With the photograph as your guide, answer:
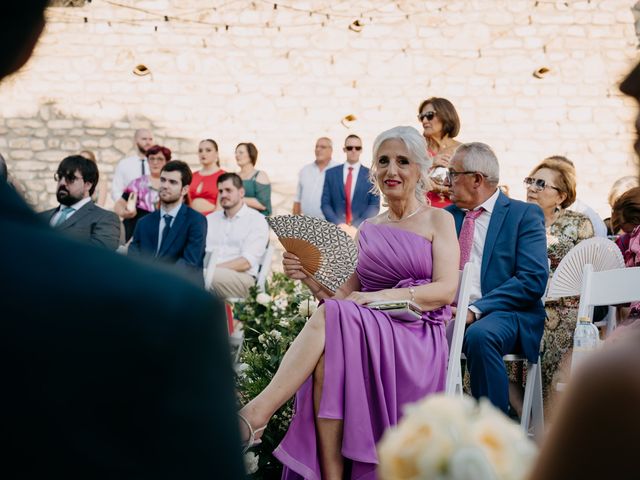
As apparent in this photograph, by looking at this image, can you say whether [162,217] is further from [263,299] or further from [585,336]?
[585,336]

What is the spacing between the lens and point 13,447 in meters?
0.62

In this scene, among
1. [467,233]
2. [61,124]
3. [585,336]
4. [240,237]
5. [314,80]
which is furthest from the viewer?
[61,124]

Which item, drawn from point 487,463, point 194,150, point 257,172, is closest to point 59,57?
point 194,150

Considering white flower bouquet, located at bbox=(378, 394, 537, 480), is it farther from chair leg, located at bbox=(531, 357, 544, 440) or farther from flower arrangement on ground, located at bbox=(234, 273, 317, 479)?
chair leg, located at bbox=(531, 357, 544, 440)

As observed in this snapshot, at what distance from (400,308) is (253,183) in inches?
256

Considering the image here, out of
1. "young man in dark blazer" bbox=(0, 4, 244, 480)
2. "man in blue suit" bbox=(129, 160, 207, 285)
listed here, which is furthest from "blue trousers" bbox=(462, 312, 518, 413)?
"young man in dark blazer" bbox=(0, 4, 244, 480)

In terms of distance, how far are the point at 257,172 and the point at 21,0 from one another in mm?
10192

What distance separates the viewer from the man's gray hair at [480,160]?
555 cm

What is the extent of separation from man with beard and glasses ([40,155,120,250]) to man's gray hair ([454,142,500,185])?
2666 millimetres

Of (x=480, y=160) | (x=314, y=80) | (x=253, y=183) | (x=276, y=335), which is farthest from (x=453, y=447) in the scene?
(x=314, y=80)

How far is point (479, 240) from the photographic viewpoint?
5.49 meters

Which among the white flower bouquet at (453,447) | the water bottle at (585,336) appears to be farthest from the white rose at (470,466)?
the water bottle at (585,336)

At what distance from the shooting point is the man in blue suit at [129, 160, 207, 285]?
293 inches

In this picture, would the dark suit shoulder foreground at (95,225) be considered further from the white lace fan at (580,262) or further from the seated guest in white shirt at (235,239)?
the white lace fan at (580,262)
